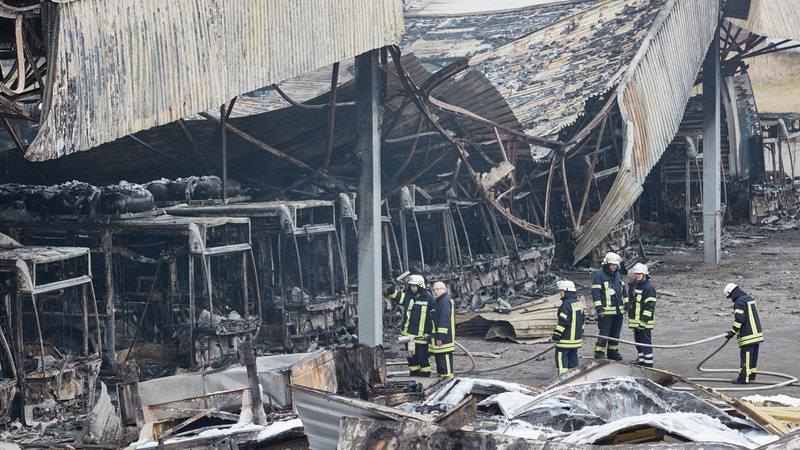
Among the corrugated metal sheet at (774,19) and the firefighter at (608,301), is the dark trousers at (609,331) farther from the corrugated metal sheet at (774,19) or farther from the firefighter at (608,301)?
the corrugated metal sheet at (774,19)

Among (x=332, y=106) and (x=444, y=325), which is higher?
(x=332, y=106)

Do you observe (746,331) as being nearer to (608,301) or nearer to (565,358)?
(608,301)

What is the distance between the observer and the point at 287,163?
54.2 ft

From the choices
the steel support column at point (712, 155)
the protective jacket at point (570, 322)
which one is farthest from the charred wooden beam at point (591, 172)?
the protective jacket at point (570, 322)

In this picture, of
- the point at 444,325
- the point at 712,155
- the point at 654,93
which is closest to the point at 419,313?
the point at 444,325

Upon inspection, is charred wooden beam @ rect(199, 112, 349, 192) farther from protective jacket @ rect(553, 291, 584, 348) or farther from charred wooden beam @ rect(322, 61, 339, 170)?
protective jacket @ rect(553, 291, 584, 348)

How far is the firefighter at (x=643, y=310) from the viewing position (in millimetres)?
13906

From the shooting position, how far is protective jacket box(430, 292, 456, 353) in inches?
529

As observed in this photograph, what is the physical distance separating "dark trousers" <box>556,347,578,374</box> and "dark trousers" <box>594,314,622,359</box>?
0.98 meters

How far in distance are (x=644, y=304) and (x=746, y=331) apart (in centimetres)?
146

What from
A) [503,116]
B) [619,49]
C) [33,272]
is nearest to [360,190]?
[503,116]

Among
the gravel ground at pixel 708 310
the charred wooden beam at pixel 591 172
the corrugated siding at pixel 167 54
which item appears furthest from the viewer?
the charred wooden beam at pixel 591 172

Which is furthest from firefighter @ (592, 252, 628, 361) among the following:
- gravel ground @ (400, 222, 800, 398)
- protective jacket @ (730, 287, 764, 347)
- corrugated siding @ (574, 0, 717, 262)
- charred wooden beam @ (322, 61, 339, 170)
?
corrugated siding @ (574, 0, 717, 262)

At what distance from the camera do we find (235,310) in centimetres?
1525
